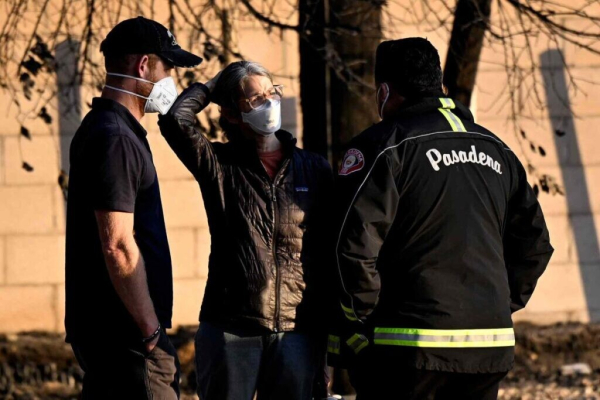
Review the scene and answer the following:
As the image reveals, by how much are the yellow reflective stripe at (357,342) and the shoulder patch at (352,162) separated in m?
0.51

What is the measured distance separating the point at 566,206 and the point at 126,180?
17.2ft

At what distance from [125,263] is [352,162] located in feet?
2.49

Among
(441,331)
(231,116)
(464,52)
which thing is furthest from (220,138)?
(441,331)

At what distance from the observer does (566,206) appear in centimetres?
811

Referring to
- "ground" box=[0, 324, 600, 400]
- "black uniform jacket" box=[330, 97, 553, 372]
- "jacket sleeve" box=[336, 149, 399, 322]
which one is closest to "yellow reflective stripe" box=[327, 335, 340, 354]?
"black uniform jacket" box=[330, 97, 553, 372]

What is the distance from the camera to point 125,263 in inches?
135

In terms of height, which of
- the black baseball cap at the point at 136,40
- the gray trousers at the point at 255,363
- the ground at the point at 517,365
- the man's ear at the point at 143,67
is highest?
the black baseball cap at the point at 136,40

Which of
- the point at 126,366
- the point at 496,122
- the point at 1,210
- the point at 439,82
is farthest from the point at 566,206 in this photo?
the point at 126,366

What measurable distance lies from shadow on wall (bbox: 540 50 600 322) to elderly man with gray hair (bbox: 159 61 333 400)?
14.7ft

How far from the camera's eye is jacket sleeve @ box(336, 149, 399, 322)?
3.43 meters

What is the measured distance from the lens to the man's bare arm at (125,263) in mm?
3408

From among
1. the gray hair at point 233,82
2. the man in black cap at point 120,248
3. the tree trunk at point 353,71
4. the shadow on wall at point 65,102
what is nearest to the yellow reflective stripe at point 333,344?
the man in black cap at point 120,248

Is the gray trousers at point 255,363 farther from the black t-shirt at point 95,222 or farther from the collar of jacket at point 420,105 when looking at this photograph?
the collar of jacket at point 420,105

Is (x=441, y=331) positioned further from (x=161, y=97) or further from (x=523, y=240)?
(x=161, y=97)
